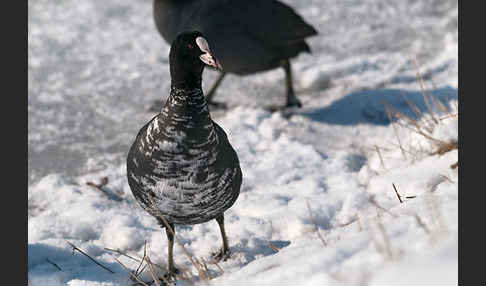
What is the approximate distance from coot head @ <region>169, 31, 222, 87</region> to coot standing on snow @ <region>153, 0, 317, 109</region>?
2198 millimetres

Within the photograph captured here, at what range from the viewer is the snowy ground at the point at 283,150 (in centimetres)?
209

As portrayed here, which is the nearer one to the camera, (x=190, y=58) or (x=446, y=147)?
(x=190, y=58)

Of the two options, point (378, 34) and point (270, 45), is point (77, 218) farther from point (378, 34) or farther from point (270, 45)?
point (378, 34)

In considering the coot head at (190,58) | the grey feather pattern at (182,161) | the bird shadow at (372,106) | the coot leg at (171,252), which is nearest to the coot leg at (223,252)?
the coot leg at (171,252)

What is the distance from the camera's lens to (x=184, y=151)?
257 centimetres

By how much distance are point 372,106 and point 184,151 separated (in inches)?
123

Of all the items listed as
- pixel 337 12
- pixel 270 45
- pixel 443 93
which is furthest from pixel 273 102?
pixel 337 12

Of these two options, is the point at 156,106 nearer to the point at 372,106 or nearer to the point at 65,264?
the point at 372,106

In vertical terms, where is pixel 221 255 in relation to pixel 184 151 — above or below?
below

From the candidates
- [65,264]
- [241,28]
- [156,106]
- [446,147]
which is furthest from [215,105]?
[65,264]

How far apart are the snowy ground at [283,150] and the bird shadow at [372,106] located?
2cm

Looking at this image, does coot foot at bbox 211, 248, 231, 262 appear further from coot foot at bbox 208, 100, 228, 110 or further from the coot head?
coot foot at bbox 208, 100, 228, 110

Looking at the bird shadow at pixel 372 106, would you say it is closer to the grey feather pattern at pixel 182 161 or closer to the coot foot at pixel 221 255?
the coot foot at pixel 221 255

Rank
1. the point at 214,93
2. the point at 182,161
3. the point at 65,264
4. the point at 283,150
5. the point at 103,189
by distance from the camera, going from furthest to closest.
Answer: the point at 214,93 < the point at 283,150 < the point at 103,189 < the point at 65,264 < the point at 182,161
